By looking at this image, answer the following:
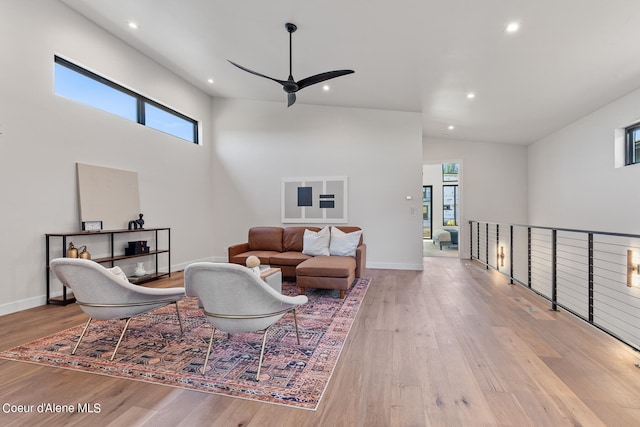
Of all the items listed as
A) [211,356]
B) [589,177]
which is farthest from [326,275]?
[589,177]

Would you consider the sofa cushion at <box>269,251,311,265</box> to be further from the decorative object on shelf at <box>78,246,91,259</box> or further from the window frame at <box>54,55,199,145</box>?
the window frame at <box>54,55,199,145</box>

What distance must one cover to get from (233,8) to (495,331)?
4.43m

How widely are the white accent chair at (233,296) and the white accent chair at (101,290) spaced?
1.86 ft

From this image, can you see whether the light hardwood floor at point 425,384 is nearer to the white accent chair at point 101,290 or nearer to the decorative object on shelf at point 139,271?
the white accent chair at point 101,290

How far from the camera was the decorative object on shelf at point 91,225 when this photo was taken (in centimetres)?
418

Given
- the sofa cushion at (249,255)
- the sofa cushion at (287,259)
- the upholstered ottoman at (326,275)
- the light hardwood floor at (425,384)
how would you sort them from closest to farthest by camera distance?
the light hardwood floor at (425,384)
the upholstered ottoman at (326,275)
the sofa cushion at (287,259)
the sofa cushion at (249,255)

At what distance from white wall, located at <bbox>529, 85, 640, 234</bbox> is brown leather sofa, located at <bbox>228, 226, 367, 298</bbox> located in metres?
3.86

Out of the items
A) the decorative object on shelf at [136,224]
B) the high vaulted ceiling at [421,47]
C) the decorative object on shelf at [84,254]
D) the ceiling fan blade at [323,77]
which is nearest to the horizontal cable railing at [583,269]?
the high vaulted ceiling at [421,47]

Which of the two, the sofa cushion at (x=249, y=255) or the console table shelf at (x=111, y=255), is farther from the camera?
the sofa cushion at (x=249, y=255)

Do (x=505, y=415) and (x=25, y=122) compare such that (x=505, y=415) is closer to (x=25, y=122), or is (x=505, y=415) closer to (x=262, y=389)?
(x=262, y=389)

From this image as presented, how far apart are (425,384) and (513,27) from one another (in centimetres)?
341

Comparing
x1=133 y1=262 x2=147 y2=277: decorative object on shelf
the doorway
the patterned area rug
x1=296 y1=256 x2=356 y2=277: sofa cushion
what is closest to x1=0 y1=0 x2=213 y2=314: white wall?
x1=133 y1=262 x2=147 y2=277: decorative object on shelf

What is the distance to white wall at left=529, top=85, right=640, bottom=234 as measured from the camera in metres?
4.50

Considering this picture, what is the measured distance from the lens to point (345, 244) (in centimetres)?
497
